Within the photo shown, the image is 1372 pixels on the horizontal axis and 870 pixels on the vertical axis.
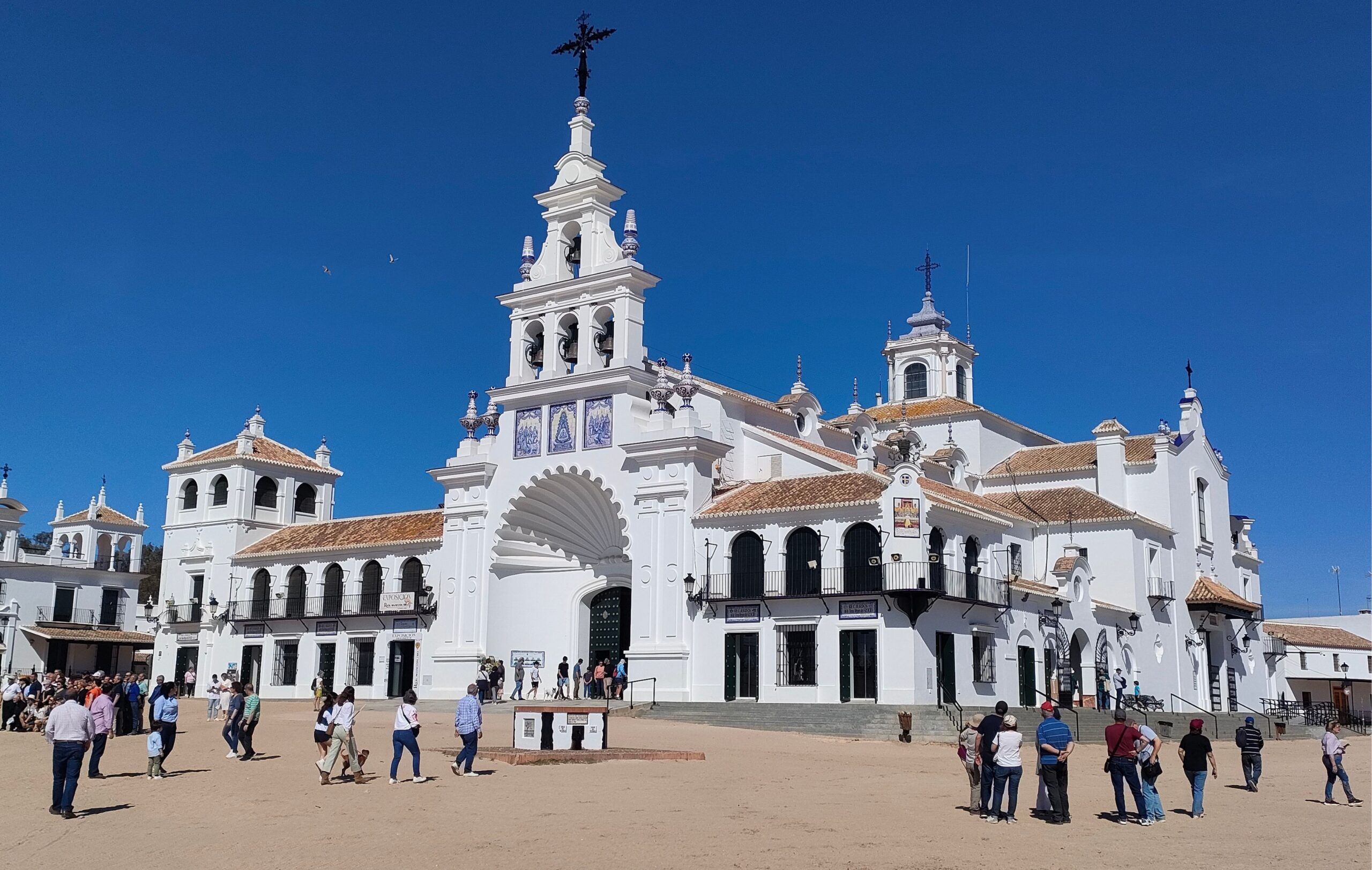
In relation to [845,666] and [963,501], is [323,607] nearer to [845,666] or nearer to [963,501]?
[845,666]

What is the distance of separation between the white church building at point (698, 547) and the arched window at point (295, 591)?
0.13m

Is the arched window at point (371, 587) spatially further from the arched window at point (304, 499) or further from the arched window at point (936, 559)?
the arched window at point (936, 559)

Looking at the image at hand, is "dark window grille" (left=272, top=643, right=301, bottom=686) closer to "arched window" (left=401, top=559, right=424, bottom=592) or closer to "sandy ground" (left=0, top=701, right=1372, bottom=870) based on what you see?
"arched window" (left=401, top=559, right=424, bottom=592)

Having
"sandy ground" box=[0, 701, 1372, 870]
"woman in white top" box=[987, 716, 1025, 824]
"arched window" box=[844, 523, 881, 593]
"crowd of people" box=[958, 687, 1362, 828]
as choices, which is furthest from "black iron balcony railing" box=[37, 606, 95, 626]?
"woman in white top" box=[987, 716, 1025, 824]

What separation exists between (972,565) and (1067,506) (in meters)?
9.88

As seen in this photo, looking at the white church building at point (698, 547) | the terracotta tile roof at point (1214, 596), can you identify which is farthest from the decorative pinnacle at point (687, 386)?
the terracotta tile roof at point (1214, 596)

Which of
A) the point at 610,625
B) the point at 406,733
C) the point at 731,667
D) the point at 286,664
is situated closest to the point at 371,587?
the point at 286,664

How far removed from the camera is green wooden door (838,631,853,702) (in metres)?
33.8

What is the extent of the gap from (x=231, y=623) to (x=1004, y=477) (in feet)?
94.9

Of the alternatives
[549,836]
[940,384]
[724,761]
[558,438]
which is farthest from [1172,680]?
[549,836]

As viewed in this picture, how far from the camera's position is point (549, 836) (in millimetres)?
13812

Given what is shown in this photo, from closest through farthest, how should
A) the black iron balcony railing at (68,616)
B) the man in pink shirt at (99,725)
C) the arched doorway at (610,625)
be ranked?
the man in pink shirt at (99,725) < the arched doorway at (610,625) < the black iron balcony railing at (68,616)

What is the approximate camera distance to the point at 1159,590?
146 ft

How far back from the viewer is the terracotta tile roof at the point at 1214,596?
46.0 metres
